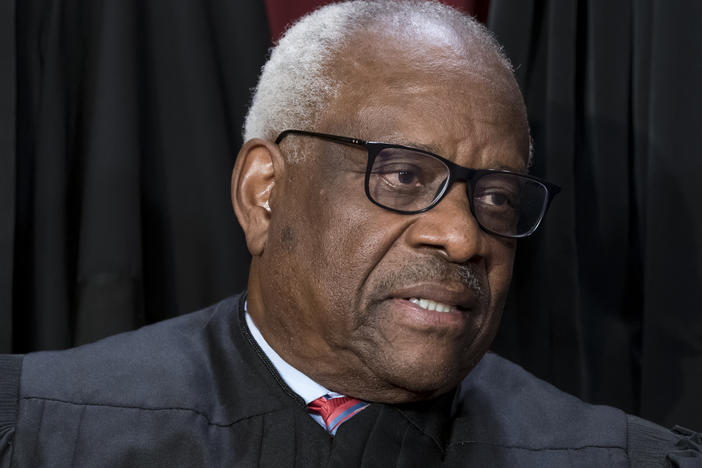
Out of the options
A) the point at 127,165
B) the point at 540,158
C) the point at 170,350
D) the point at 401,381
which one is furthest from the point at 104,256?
the point at 540,158

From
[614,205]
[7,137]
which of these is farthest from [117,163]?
[614,205]

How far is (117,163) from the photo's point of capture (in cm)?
186

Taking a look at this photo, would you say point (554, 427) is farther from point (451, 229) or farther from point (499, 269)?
point (451, 229)

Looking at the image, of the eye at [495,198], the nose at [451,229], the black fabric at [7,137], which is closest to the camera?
the nose at [451,229]

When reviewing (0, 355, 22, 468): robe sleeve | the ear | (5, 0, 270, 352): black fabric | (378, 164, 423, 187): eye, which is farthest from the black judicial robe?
(378, 164, 423, 187): eye

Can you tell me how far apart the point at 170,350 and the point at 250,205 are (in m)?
0.32

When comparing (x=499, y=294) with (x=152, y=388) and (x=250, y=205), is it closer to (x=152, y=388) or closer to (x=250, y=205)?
(x=250, y=205)

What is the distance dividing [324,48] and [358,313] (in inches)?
20.3

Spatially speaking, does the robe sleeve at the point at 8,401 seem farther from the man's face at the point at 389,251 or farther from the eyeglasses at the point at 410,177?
the eyeglasses at the point at 410,177

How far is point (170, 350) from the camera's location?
1584 mm

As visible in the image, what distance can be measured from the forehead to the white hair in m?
0.03

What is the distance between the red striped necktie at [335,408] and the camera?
1503mm

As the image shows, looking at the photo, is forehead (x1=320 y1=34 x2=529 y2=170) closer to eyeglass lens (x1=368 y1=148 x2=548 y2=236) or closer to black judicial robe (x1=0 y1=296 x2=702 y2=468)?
eyeglass lens (x1=368 y1=148 x2=548 y2=236)

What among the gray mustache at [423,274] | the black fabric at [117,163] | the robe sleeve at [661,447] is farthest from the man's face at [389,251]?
the black fabric at [117,163]
